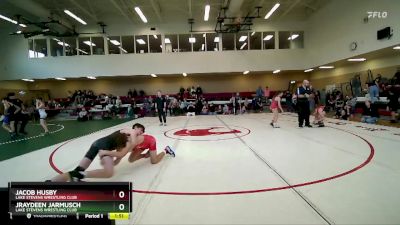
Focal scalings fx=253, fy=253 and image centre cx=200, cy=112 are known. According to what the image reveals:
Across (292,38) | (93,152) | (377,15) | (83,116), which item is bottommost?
(83,116)

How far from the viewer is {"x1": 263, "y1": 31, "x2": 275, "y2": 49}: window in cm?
2277

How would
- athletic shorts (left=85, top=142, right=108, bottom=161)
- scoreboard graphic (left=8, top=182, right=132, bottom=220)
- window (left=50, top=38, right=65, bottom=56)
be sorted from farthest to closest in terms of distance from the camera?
window (left=50, top=38, right=65, bottom=56)
athletic shorts (left=85, top=142, right=108, bottom=161)
scoreboard graphic (left=8, top=182, right=132, bottom=220)

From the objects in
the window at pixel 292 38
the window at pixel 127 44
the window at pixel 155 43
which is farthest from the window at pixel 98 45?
the window at pixel 292 38

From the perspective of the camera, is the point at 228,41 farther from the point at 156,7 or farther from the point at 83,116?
the point at 83,116

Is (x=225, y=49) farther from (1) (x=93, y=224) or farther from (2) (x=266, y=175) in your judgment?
(1) (x=93, y=224)

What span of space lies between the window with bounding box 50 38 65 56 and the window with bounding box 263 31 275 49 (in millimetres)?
18108

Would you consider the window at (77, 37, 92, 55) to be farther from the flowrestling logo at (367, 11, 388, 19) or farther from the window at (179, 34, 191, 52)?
the flowrestling logo at (367, 11, 388, 19)

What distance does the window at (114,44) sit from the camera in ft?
74.1

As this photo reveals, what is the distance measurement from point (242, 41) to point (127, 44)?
1074 cm

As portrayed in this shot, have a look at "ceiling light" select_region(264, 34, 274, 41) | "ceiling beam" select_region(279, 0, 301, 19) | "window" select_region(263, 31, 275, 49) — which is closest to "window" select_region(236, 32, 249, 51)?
"window" select_region(263, 31, 275, 49)

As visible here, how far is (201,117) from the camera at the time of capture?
16.4m

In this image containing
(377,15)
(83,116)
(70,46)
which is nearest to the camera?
(377,15)

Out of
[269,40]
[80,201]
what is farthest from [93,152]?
[269,40]

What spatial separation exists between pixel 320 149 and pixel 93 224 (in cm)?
553
